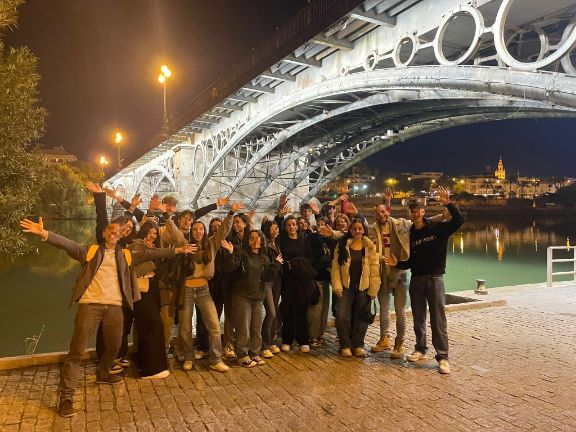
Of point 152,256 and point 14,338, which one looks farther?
point 14,338

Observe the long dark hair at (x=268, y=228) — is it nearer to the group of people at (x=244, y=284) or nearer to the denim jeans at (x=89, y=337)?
the group of people at (x=244, y=284)

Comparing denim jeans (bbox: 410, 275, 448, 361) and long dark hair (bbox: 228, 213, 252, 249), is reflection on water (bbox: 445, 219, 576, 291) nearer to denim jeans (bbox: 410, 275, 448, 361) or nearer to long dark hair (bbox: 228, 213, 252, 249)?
denim jeans (bbox: 410, 275, 448, 361)

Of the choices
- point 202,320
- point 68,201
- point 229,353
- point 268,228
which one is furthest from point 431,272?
point 68,201

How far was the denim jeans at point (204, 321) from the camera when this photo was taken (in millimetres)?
4340

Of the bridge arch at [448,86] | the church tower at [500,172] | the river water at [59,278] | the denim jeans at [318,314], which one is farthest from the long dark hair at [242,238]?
the church tower at [500,172]

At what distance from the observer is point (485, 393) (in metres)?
3.83

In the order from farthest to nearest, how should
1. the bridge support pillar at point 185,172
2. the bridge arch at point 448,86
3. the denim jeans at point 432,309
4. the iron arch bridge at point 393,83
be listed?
the bridge support pillar at point 185,172 < the iron arch bridge at point 393,83 < the bridge arch at point 448,86 < the denim jeans at point 432,309

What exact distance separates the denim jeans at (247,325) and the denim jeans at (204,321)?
9.0 inches

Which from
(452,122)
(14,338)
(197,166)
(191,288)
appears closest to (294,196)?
(197,166)

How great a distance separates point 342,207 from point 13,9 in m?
4.45

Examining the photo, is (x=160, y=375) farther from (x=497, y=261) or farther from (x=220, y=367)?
(x=497, y=261)

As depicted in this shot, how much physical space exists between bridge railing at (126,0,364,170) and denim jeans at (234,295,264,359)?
22.7 ft

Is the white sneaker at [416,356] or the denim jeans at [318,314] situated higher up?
the denim jeans at [318,314]

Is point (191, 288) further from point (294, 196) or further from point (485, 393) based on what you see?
point (294, 196)
